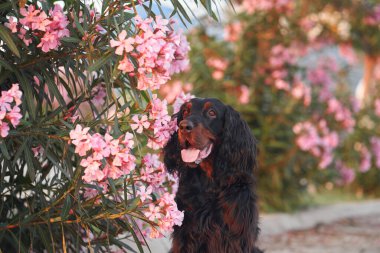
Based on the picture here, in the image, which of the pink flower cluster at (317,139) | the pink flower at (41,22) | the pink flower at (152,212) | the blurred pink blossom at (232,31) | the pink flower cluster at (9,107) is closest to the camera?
the pink flower cluster at (9,107)

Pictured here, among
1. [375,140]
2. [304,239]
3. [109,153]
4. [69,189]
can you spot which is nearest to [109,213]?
[69,189]

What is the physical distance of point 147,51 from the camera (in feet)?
8.31

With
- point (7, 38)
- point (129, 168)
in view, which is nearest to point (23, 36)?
point (7, 38)

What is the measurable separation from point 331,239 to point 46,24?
4975 millimetres

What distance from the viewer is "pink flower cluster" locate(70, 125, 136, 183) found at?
8.21ft

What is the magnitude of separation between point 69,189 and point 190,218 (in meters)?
0.70

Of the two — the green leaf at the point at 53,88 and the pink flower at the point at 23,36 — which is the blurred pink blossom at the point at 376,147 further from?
the pink flower at the point at 23,36

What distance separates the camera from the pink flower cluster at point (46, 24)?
2660 mm

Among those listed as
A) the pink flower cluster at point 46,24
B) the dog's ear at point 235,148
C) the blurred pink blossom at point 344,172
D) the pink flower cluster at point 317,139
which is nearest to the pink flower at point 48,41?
the pink flower cluster at point 46,24

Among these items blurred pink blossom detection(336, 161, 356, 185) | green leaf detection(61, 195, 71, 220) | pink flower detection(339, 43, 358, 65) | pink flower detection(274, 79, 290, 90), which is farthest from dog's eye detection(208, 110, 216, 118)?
pink flower detection(339, 43, 358, 65)

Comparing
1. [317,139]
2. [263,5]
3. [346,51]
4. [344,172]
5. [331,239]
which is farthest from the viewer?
[346,51]

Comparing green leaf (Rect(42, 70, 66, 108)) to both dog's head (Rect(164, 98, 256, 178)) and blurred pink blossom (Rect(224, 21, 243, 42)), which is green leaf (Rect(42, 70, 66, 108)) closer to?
dog's head (Rect(164, 98, 256, 178))

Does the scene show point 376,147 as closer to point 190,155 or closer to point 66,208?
point 190,155

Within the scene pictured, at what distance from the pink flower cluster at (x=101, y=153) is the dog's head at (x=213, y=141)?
71 cm
